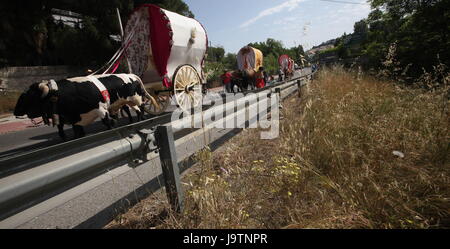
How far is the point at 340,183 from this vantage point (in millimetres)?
1860

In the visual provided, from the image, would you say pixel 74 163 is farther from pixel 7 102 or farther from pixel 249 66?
pixel 7 102

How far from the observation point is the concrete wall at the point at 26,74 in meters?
15.7

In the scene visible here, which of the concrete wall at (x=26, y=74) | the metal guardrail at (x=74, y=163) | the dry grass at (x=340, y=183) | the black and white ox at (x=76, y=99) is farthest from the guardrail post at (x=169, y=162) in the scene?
the concrete wall at (x=26, y=74)

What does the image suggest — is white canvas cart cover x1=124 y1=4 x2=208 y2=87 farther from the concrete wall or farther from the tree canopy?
the concrete wall

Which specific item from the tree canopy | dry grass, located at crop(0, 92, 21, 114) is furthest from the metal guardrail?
the tree canopy

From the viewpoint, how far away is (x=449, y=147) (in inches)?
74.1

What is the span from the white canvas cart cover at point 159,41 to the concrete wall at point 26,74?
15.3 meters

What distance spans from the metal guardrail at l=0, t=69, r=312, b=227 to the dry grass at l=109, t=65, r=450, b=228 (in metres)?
0.36

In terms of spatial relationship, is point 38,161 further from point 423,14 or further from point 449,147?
point 423,14

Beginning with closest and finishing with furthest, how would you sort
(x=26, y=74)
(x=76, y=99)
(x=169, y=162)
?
(x=169, y=162) < (x=76, y=99) < (x=26, y=74)

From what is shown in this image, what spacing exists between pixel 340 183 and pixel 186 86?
4.71m

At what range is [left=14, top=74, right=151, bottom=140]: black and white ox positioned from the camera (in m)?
3.58

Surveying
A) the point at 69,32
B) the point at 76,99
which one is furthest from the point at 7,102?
the point at 76,99
